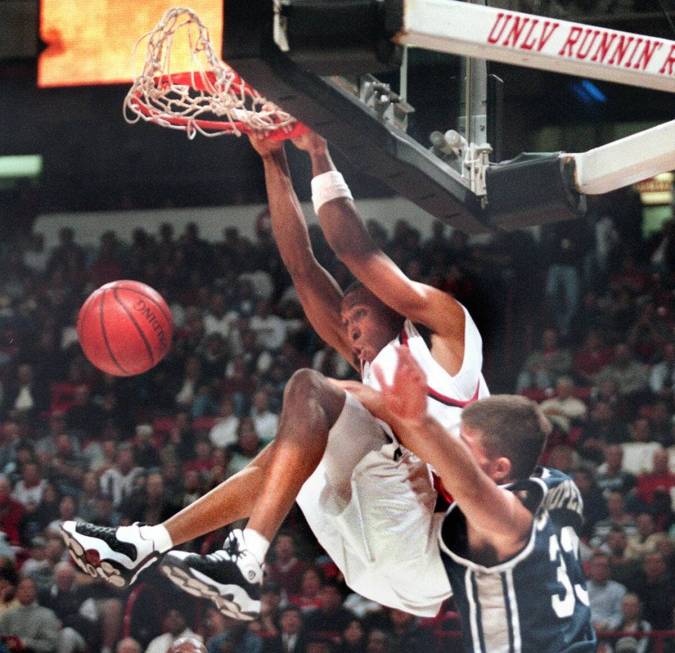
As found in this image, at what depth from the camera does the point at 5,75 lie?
1293 cm

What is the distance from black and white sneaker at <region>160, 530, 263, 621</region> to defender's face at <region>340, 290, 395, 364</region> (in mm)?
935

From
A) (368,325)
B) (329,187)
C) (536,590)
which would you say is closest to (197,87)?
(329,187)

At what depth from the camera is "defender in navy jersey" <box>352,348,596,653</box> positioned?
12.9ft

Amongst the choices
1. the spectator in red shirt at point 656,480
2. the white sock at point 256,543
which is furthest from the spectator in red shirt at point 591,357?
the white sock at point 256,543

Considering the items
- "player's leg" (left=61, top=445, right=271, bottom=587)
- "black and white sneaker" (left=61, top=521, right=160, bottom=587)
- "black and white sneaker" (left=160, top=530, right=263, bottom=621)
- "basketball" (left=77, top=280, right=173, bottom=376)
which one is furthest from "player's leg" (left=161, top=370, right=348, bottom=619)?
"basketball" (left=77, top=280, right=173, bottom=376)

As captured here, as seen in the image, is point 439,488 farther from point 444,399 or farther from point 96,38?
point 96,38

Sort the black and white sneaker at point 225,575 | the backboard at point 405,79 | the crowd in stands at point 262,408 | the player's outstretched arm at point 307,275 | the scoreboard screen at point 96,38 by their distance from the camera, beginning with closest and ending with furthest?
the backboard at point 405,79
the black and white sneaker at point 225,575
the player's outstretched arm at point 307,275
the scoreboard screen at point 96,38
the crowd in stands at point 262,408

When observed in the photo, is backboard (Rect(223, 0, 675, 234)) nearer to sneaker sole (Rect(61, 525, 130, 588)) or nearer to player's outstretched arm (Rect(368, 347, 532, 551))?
player's outstretched arm (Rect(368, 347, 532, 551))

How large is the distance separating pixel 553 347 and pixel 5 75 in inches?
233

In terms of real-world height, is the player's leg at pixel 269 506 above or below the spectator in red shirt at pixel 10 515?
above

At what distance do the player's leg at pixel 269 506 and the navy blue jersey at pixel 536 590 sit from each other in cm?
49

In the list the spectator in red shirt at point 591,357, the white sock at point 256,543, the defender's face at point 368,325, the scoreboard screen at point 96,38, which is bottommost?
the spectator in red shirt at point 591,357

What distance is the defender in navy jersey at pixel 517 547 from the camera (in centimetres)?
394

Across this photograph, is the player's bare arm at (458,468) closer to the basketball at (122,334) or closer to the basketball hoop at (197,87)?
the basketball hoop at (197,87)
